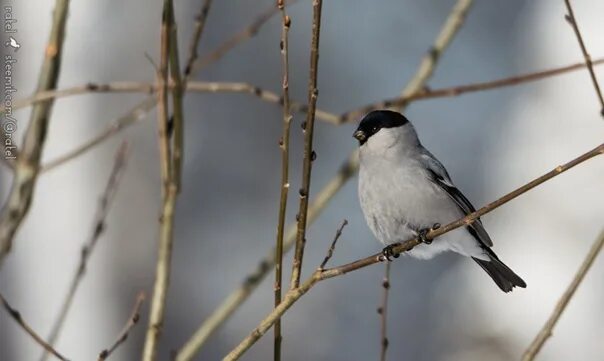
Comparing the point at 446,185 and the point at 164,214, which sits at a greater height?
the point at 446,185

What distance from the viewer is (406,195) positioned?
63.6 inches

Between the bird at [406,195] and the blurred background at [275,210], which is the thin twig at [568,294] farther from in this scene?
the blurred background at [275,210]

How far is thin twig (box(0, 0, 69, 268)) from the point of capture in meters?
0.88

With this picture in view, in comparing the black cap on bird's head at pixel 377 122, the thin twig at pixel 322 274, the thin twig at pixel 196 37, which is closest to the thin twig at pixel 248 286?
the thin twig at pixel 322 274

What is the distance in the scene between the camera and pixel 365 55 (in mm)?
6332

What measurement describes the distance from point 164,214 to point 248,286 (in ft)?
0.68

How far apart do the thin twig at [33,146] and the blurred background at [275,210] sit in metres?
4.02

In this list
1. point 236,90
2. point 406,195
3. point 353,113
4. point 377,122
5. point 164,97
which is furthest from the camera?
point 377,122

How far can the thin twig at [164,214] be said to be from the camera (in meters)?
0.95

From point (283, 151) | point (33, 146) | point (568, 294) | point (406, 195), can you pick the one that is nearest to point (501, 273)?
point (406, 195)

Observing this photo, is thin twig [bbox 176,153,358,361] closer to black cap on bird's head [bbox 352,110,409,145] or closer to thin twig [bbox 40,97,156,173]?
thin twig [bbox 40,97,156,173]

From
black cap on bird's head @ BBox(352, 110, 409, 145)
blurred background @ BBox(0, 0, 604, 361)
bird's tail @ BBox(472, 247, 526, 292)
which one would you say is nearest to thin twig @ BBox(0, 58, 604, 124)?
black cap on bird's head @ BBox(352, 110, 409, 145)

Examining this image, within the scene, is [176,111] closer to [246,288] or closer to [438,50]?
[246,288]

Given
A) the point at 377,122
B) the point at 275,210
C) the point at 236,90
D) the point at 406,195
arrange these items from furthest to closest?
the point at 275,210
the point at 377,122
the point at 406,195
the point at 236,90
